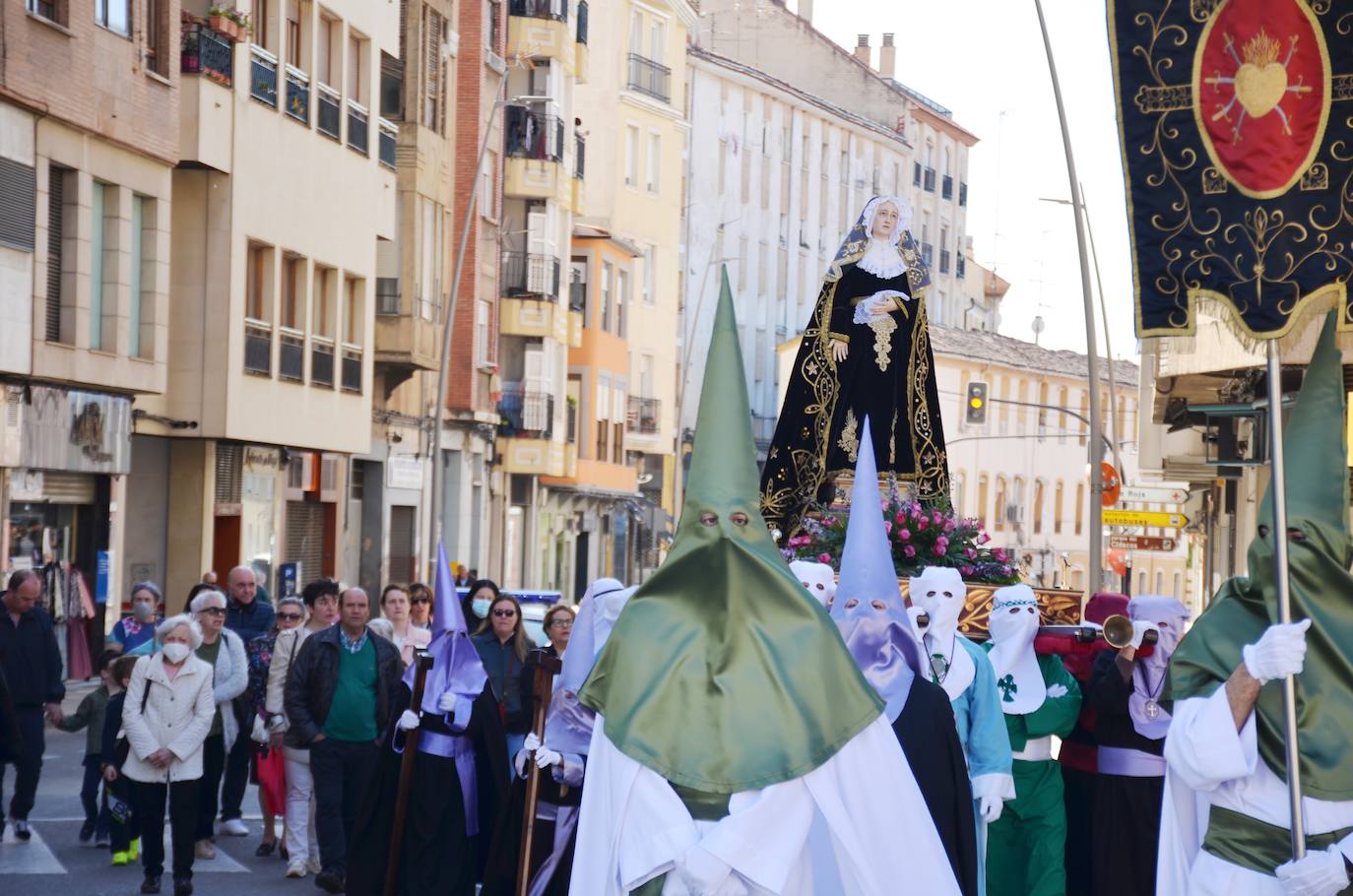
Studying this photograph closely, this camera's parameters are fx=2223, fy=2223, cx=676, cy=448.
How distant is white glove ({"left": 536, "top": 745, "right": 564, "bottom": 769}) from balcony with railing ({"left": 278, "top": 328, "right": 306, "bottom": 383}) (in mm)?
22061

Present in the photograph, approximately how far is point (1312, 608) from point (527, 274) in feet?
155

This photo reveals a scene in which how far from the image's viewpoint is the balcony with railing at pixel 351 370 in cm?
3622

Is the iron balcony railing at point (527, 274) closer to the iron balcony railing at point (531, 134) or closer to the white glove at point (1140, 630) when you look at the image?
the iron balcony railing at point (531, 134)

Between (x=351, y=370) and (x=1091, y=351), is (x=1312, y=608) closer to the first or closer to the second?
(x=1091, y=351)

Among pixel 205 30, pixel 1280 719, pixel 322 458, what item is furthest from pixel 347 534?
pixel 1280 719

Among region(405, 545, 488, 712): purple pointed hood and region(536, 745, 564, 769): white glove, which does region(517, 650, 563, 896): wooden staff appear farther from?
region(405, 545, 488, 712): purple pointed hood

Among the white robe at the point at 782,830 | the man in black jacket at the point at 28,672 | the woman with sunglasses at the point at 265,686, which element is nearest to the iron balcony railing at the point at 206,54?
the man in black jacket at the point at 28,672

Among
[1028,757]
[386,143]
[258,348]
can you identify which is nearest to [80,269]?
[258,348]

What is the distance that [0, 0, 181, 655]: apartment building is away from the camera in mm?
24547

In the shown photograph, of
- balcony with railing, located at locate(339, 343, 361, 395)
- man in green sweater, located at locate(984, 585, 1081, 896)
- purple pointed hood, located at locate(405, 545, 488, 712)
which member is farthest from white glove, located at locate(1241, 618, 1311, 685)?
balcony with railing, located at locate(339, 343, 361, 395)

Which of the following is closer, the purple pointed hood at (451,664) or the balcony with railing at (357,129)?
the purple pointed hood at (451,664)

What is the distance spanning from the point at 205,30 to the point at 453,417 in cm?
1850

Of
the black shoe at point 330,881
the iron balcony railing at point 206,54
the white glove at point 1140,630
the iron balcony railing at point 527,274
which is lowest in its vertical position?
the black shoe at point 330,881

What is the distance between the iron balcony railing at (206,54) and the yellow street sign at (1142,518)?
616 inches
